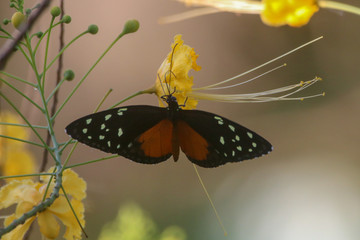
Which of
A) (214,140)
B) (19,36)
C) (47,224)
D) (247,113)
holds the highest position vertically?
(247,113)

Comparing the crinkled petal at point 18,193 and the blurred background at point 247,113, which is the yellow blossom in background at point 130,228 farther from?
the blurred background at point 247,113

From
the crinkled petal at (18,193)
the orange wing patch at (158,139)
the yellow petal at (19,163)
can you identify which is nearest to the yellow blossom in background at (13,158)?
the yellow petal at (19,163)

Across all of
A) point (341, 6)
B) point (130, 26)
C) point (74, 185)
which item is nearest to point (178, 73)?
point (130, 26)

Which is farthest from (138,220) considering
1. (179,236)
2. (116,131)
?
(116,131)

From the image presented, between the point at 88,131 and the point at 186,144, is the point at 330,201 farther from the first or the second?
the point at 88,131

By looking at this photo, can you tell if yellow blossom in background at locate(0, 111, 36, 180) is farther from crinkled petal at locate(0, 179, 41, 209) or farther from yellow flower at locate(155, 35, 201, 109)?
yellow flower at locate(155, 35, 201, 109)

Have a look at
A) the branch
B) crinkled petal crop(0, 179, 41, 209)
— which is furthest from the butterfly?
the branch

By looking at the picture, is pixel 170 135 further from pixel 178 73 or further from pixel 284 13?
pixel 284 13
